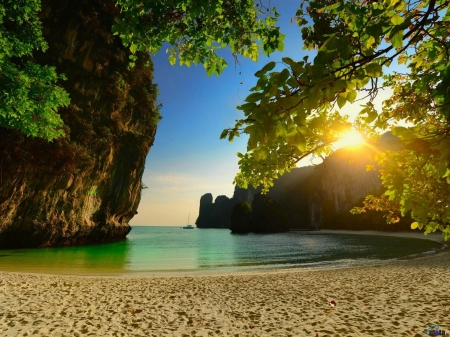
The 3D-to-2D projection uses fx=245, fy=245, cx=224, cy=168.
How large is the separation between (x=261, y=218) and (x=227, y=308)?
359 ft

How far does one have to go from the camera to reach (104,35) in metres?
29.8

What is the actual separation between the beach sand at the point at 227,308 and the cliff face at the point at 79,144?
56.4ft

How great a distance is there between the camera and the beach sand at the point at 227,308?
5.26m

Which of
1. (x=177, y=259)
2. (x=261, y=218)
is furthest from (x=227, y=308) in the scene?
(x=261, y=218)

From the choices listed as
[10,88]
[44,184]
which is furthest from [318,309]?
[44,184]

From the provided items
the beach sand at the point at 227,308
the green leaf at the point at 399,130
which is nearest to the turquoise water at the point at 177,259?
the beach sand at the point at 227,308

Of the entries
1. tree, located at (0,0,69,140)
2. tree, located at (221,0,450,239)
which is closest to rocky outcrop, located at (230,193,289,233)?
tree, located at (0,0,69,140)

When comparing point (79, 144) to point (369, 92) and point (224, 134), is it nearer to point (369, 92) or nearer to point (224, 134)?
point (224, 134)

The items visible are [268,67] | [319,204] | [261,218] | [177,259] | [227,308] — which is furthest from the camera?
[319,204]

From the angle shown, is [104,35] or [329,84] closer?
[329,84]

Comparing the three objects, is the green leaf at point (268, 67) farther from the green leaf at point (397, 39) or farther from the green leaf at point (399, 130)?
the green leaf at point (399, 130)

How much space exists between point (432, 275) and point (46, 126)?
18941 millimetres

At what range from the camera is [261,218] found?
11331 cm

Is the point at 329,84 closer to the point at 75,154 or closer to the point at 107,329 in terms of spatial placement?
the point at 107,329
